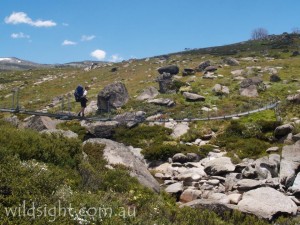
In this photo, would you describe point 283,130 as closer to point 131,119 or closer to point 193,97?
point 131,119

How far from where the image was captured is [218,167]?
1919 cm

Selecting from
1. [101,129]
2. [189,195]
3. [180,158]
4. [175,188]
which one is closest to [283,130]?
[180,158]

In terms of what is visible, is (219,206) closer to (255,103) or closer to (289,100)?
(289,100)

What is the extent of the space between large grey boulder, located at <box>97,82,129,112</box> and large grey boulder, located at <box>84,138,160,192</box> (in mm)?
18626

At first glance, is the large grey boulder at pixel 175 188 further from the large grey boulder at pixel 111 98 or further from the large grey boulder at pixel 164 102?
the large grey boulder at pixel 111 98

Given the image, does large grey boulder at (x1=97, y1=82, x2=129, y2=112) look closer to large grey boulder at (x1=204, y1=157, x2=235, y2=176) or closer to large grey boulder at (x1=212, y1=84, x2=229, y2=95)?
large grey boulder at (x1=212, y1=84, x2=229, y2=95)

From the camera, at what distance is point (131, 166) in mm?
16266

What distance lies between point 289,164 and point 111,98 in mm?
21728

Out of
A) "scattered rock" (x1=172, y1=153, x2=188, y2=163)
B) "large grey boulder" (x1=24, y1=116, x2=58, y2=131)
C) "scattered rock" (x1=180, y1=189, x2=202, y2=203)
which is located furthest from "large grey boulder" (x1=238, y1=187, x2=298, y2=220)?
"large grey boulder" (x1=24, y1=116, x2=58, y2=131)

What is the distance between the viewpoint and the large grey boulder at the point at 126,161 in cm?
1562

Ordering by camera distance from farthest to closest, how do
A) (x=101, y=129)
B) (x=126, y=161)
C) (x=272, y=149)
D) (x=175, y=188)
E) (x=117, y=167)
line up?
(x=101, y=129) < (x=272, y=149) < (x=126, y=161) < (x=175, y=188) < (x=117, y=167)


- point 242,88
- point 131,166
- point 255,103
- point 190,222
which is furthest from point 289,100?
point 190,222

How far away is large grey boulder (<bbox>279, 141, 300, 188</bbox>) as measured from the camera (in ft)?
54.7

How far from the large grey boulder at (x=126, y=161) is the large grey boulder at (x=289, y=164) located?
561 centimetres
